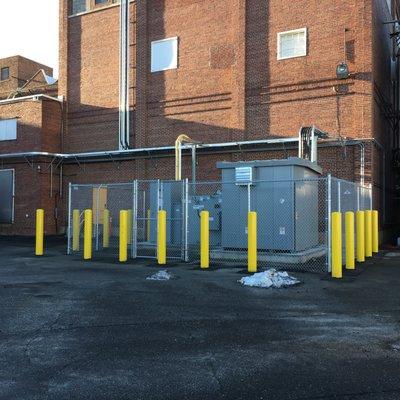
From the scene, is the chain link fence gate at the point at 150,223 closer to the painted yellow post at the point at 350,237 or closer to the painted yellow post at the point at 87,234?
the painted yellow post at the point at 87,234

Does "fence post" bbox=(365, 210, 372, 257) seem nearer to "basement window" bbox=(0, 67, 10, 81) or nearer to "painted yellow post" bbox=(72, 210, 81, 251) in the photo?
"painted yellow post" bbox=(72, 210, 81, 251)

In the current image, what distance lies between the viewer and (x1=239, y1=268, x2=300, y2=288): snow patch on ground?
995 centimetres

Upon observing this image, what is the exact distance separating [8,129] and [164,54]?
913cm

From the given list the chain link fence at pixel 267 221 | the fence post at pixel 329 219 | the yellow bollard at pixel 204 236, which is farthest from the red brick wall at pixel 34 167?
the fence post at pixel 329 219

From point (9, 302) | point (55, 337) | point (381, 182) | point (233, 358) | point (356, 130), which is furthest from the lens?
point (381, 182)

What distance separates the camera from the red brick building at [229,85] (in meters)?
19.3

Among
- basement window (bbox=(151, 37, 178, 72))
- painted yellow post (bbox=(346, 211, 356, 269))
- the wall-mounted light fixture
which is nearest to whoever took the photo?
painted yellow post (bbox=(346, 211, 356, 269))

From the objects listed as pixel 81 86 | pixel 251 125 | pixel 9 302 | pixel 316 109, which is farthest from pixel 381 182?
pixel 9 302

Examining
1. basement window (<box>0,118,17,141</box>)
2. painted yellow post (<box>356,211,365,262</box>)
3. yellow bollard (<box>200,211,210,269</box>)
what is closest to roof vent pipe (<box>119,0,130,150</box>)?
basement window (<box>0,118,17,141</box>)

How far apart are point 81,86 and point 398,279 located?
1905cm

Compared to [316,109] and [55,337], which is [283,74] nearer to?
[316,109]

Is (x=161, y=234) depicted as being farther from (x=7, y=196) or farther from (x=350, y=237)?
(x=7, y=196)

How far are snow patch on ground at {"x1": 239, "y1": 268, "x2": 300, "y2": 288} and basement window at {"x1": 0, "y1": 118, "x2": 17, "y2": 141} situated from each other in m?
19.0

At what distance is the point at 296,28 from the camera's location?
20266 mm
